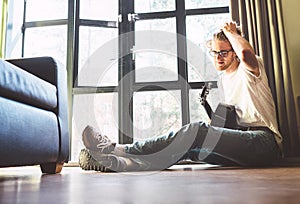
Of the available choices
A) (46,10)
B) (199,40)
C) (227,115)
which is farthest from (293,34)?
(46,10)

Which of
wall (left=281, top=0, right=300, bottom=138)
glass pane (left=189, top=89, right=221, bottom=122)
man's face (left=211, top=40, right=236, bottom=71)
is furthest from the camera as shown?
glass pane (left=189, top=89, right=221, bottom=122)

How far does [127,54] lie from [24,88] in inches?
63.1

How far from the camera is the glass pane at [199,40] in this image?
104 inches

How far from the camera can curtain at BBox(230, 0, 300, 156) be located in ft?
6.93

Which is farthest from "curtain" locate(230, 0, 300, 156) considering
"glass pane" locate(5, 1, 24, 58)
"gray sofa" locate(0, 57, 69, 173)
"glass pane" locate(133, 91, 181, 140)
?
"glass pane" locate(5, 1, 24, 58)

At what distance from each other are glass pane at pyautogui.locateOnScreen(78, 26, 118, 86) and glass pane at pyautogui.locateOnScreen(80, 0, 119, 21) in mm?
107

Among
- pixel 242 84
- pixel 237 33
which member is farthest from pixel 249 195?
pixel 237 33

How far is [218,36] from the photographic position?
1980mm

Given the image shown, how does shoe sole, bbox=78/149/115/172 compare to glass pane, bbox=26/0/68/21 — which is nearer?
shoe sole, bbox=78/149/115/172

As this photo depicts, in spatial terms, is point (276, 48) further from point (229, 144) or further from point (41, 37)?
point (41, 37)

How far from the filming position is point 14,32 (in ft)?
9.37

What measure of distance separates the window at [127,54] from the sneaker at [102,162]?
43.8 inches

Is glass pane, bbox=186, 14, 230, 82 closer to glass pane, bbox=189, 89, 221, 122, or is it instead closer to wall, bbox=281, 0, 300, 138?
glass pane, bbox=189, 89, 221, 122

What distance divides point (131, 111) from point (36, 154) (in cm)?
145
